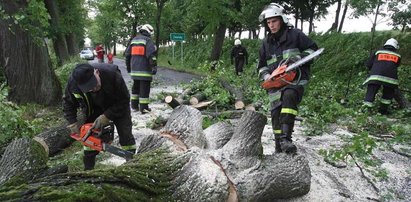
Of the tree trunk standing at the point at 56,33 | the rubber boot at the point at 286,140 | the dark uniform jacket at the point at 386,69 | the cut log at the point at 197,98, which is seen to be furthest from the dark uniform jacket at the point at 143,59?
the tree trunk standing at the point at 56,33

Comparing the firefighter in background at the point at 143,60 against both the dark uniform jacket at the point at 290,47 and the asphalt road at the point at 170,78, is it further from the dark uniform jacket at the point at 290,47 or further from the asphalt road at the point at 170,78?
the asphalt road at the point at 170,78

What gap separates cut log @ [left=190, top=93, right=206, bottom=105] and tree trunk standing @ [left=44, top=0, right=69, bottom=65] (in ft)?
30.6

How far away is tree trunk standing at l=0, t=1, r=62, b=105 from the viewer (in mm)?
6656

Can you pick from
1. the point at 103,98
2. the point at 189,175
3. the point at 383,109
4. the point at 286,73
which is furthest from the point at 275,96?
the point at 383,109

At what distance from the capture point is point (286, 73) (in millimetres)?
3816

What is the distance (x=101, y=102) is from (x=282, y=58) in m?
2.09

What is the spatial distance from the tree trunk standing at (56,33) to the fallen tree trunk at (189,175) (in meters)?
12.9

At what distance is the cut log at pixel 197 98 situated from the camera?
7.34m

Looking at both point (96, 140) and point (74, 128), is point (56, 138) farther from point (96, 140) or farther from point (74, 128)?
point (96, 140)

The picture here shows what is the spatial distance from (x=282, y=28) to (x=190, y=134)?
162 cm

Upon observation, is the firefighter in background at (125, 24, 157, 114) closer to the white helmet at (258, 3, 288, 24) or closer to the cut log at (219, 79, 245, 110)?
the cut log at (219, 79, 245, 110)

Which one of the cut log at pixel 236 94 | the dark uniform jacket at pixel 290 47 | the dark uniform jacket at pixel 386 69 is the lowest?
the cut log at pixel 236 94

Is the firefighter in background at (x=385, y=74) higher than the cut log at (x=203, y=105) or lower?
higher

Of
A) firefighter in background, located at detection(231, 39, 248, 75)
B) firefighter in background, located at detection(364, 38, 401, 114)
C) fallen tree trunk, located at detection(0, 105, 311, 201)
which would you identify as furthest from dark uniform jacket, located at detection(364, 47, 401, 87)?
firefighter in background, located at detection(231, 39, 248, 75)
